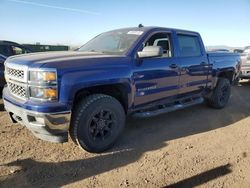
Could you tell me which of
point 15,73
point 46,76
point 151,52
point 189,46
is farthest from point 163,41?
point 15,73

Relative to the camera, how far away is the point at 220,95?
22.5ft

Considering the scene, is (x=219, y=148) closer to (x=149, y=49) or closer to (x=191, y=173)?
(x=191, y=173)

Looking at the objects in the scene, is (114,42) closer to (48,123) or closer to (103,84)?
(103,84)

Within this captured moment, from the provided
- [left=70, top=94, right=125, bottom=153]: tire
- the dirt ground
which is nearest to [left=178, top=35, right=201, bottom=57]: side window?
the dirt ground

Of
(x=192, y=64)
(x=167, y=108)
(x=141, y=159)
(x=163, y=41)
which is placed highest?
(x=163, y=41)

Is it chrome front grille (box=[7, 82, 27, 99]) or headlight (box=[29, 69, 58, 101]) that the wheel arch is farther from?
chrome front grille (box=[7, 82, 27, 99])

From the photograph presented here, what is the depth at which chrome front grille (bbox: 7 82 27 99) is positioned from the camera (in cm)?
367

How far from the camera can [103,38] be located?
5391mm

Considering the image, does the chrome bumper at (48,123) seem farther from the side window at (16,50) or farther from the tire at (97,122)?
the side window at (16,50)

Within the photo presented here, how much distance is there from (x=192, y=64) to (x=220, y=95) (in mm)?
1764

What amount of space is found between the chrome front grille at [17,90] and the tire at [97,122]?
0.72m

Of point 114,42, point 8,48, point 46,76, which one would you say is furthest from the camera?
point 8,48

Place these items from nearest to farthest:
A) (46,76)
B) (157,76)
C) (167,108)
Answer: (46,76) < (157,76) < (167,108)

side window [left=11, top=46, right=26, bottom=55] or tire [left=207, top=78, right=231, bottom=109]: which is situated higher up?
side window [left=11, top=46, right=26, bottom=55]
